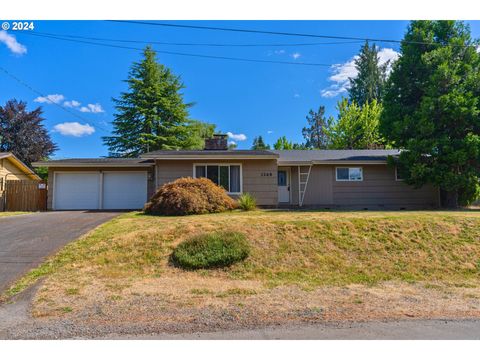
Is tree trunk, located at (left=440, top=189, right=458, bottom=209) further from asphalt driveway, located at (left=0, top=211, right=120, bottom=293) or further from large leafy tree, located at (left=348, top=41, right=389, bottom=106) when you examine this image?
large leafy tree, located at (left=348, top=41, right=389, bottom=106)

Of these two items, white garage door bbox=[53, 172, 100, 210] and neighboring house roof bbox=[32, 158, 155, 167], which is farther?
white garage door bbox=[53, 172, 100, 210]

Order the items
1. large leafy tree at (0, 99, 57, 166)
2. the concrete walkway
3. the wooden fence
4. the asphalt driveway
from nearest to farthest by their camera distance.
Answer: the concrete walkway, the asphalt driveway, the wooden fence, large leafy tree at (0, 99, 57, 166)

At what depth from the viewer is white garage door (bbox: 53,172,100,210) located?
15.3m

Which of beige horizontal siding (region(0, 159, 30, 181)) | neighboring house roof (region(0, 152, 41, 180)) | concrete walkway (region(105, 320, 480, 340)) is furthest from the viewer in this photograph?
neighboring house roof (region(0, 152, 41, 180))

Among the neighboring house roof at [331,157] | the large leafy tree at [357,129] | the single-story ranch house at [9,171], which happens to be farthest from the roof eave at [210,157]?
the large leafy tree at [357,129]

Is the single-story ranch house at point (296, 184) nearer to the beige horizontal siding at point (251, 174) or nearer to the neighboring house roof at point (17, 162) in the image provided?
the beige horizontal siding at point (251, 174)

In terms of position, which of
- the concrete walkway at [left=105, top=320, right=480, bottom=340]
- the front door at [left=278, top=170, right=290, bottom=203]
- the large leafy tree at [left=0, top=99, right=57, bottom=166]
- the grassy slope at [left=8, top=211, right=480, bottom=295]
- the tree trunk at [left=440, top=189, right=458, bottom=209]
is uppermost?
the large leafy tree at [left=0, top=99, right=57, bottom=166]

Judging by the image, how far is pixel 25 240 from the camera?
25.3 ft

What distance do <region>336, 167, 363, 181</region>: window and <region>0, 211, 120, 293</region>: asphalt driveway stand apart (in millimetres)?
11226

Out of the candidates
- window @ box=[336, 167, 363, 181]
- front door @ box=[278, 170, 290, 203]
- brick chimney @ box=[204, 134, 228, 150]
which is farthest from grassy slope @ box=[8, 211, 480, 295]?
brick chimney @ box=[204, 134, 228, 150]

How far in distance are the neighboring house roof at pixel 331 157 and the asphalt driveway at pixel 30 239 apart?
945 cm

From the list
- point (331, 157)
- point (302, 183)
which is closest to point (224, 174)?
point (302, 183)

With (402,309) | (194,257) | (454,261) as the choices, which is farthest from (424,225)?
(194,257)

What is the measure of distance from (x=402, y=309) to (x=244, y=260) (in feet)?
10.4
